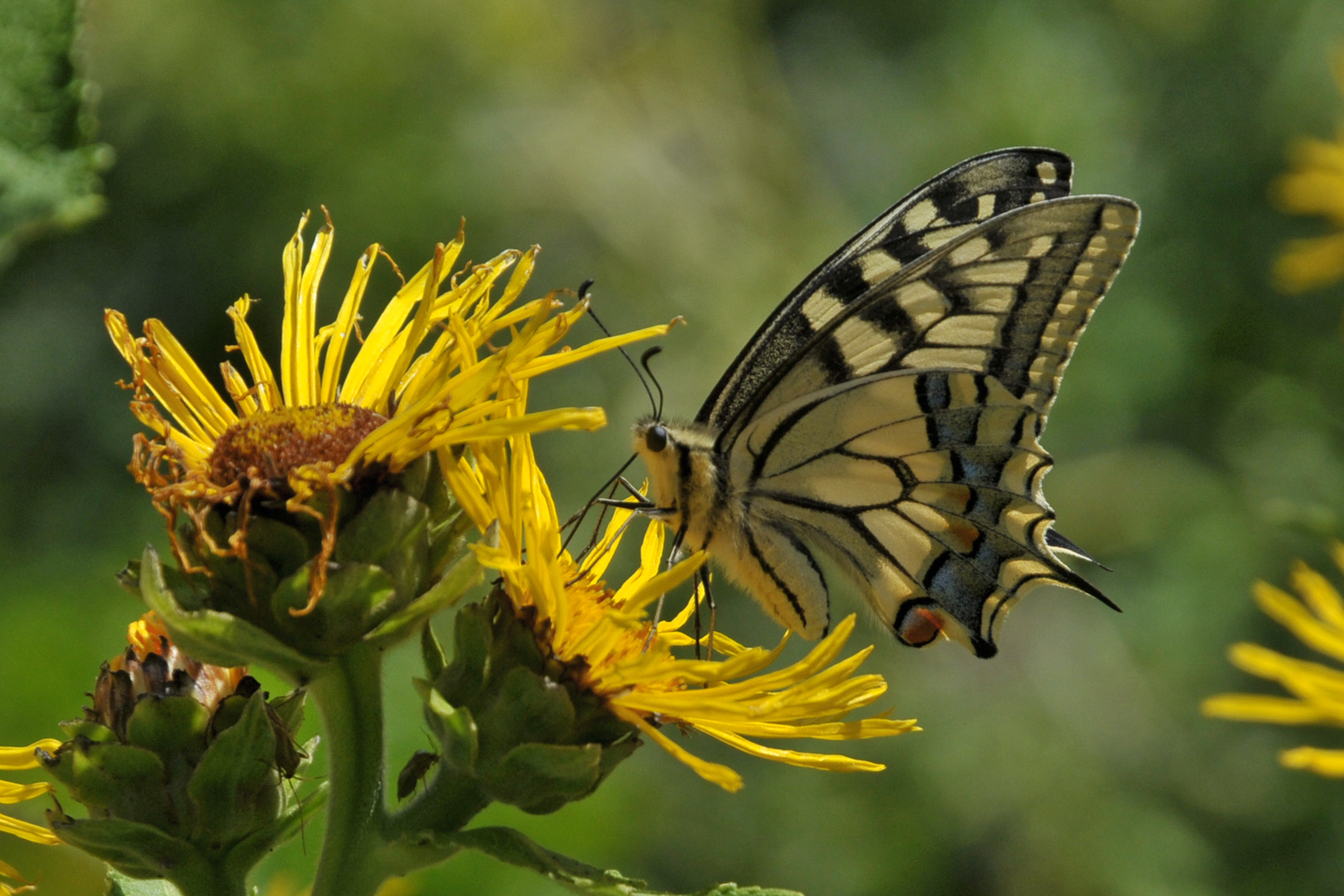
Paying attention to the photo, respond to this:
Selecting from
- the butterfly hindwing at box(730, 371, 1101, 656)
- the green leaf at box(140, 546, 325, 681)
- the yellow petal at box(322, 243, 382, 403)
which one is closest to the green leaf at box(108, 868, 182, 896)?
the green leaf at box(140, 546, 325, 681)

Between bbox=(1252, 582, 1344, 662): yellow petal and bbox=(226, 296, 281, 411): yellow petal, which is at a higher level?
bbox=(226, 296, 281, 411): yellow petal

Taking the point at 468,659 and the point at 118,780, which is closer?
the point at 118,780

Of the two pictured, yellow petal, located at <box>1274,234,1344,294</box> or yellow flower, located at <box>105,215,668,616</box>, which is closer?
yellow flower, located at <box>105,215,668,616</box>

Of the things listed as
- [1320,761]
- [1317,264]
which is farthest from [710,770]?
[1317,264]

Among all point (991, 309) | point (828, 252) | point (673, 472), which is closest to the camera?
point (673, 472)

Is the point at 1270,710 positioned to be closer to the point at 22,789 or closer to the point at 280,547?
the point at 280,547

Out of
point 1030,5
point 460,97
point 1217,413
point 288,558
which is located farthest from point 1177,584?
point 288,558

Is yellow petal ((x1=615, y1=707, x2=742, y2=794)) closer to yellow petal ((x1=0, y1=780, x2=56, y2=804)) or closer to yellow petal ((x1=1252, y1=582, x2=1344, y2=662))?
yellow petal ((x1=0, y1=780, x2=56, y2=804))
